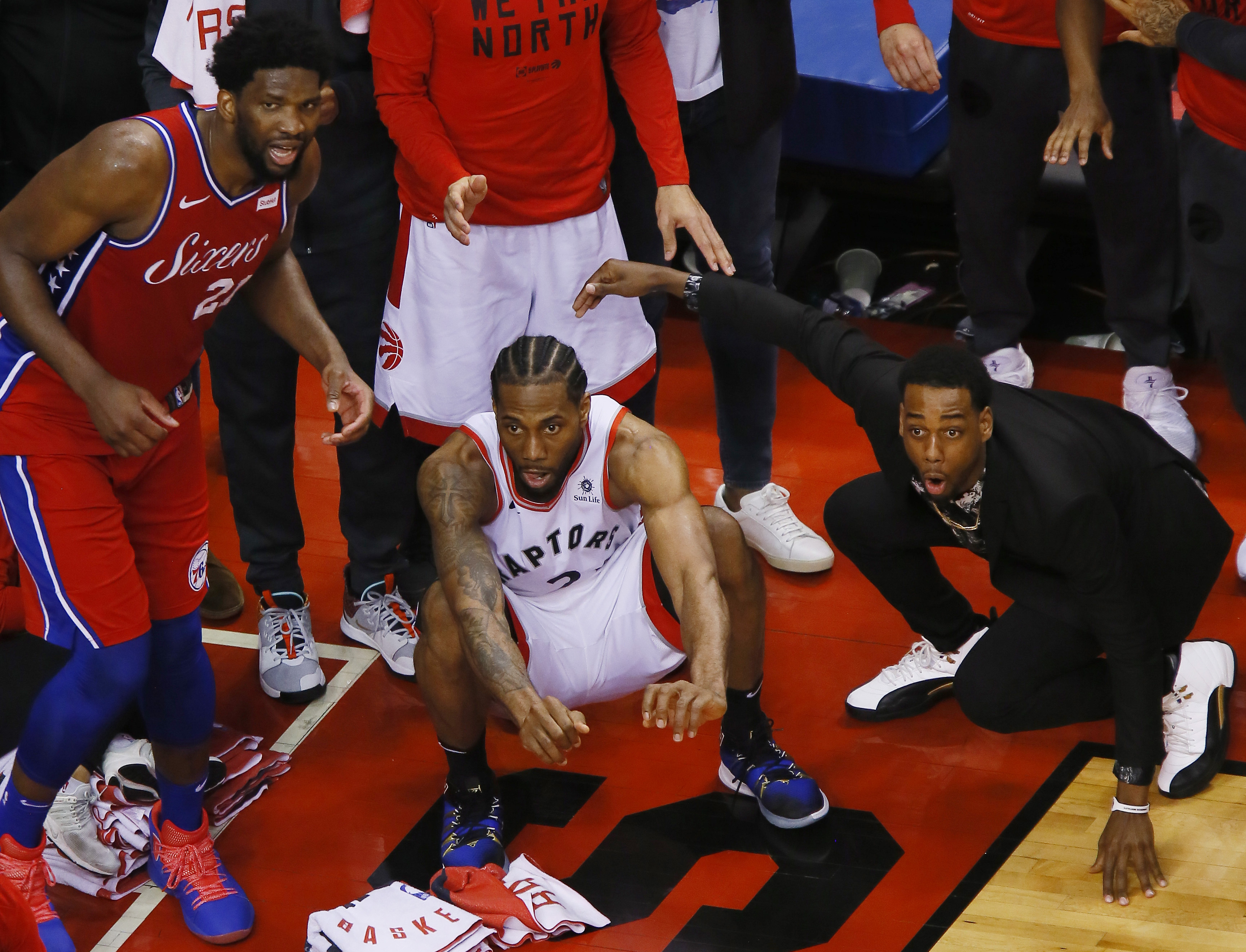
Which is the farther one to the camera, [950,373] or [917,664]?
[917,664]

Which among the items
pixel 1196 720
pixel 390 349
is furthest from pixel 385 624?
pixel 1196 720

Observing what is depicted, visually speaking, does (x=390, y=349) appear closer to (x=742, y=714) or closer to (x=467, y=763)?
(x=467, y=763)

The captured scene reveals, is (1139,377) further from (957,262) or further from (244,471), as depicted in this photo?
(244,471)

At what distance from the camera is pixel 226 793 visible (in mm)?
3605

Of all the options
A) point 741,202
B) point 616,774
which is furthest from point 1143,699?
point 741,202

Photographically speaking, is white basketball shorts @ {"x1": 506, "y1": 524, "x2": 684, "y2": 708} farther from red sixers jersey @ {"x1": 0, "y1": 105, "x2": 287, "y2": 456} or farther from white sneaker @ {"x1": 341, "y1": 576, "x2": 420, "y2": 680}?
red sixers jersey @ {"x1": 0, "y1": 105, "x2": 287, "y2": 456}

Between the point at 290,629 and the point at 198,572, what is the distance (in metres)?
0.84

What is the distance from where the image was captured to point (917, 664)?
3.80m

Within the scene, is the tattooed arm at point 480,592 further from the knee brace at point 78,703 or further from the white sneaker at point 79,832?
the white sneaker at point 79,832

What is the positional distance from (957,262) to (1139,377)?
4.14 ft

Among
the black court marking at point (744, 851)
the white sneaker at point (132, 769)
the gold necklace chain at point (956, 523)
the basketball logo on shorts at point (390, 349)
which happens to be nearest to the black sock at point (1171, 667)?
the gold necklace chain at point (956, 523)

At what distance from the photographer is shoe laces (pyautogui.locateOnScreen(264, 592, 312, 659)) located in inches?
156

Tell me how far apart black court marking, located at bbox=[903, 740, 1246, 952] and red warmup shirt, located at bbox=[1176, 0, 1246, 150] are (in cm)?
141

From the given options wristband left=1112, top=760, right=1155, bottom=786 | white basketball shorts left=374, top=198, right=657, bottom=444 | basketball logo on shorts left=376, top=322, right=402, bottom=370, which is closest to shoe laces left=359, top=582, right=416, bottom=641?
white basketball shorts left=374, top=198, right=657, bottom=444
